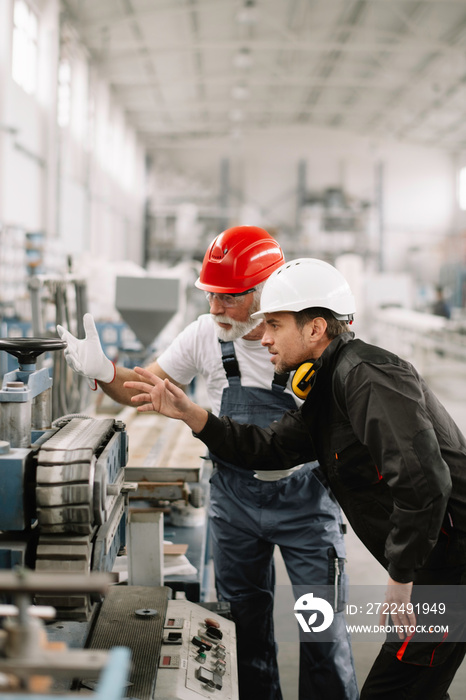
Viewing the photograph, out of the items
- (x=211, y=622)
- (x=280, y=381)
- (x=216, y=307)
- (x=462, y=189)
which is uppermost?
(x=462, y=189)

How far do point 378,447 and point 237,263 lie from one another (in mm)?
877

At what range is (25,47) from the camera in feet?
28.6

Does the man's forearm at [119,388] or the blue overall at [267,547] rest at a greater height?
the man's forearm at [119,388]

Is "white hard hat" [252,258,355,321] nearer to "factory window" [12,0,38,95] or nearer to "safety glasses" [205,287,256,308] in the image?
"safety glasses" [205,287,256,308]

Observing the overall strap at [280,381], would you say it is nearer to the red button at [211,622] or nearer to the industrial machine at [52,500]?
the red button at [211,622]

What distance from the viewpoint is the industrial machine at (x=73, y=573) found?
679 millimetres

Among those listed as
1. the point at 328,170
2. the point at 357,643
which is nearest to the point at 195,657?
the point at 357,643

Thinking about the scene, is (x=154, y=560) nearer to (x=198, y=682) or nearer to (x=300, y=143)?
(x=198, y=682)

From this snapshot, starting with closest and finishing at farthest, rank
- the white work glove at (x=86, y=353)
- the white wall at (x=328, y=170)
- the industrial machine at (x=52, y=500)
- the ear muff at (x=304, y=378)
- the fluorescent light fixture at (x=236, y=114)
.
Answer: the industrial machine at (x=52, y=500) → the ear muff at (x=304, y=378) → the white work glove at (x=86, y=353) → the fluorescent light fixture at (x=236, y=114) → the white wall at (x=328, y=170)

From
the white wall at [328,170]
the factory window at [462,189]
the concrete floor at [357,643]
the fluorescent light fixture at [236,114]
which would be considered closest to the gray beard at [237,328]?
the concrete floor at [357,643]

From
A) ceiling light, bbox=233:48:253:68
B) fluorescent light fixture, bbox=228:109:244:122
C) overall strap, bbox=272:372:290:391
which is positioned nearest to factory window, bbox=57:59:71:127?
ceiling light, bbox=233:48:253:68

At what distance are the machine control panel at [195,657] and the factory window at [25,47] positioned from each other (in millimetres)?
8228

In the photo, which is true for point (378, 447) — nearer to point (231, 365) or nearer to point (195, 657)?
point (195, 657)

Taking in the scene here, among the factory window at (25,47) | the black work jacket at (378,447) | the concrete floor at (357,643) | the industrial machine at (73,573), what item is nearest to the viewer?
the industrial machine at (73,573)
